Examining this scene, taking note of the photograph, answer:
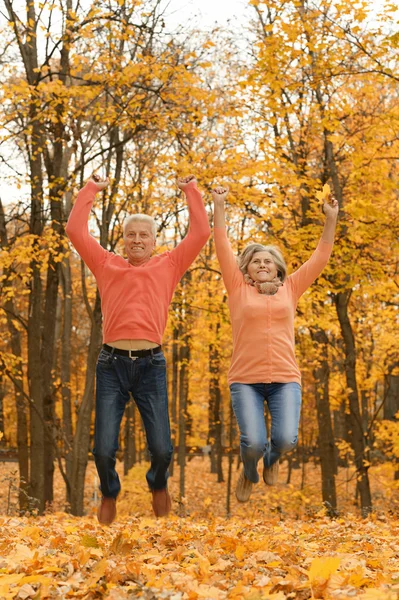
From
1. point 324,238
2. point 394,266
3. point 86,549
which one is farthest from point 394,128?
point 86,549

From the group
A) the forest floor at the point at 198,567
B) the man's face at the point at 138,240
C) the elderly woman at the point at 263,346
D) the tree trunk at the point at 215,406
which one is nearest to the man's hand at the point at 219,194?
the elderly woman at the point at 263,346

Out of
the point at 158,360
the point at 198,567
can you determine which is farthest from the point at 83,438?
the point at 198,567

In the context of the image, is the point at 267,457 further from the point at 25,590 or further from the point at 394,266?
the point at 394,266

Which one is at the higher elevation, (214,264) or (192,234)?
(214,264)

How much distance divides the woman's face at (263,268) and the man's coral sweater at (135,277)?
543 mm

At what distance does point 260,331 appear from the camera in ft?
17.9

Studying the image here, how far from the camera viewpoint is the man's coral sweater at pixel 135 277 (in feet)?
16.6

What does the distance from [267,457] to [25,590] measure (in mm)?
2739

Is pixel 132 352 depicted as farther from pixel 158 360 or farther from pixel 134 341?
pixel 158 360

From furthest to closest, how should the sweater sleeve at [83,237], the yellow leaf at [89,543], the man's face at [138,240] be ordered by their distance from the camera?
1. the sweater sleeve at [83,237]
2. the man's face at [138,240]
3. the yellow leaf at [89,543]

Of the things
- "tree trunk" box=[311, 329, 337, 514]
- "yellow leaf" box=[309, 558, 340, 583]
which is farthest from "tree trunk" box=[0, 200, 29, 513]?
"yellow leaf" box=[309, 558, 340, 583]

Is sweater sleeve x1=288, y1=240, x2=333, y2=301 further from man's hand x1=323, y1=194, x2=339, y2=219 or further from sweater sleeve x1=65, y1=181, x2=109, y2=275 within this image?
sweater sleeve x1=65, y1=181, x2=109, y2=275

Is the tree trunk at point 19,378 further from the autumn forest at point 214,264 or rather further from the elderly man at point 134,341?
the elderly man at point 134,341

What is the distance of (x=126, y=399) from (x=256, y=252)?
1.68m
